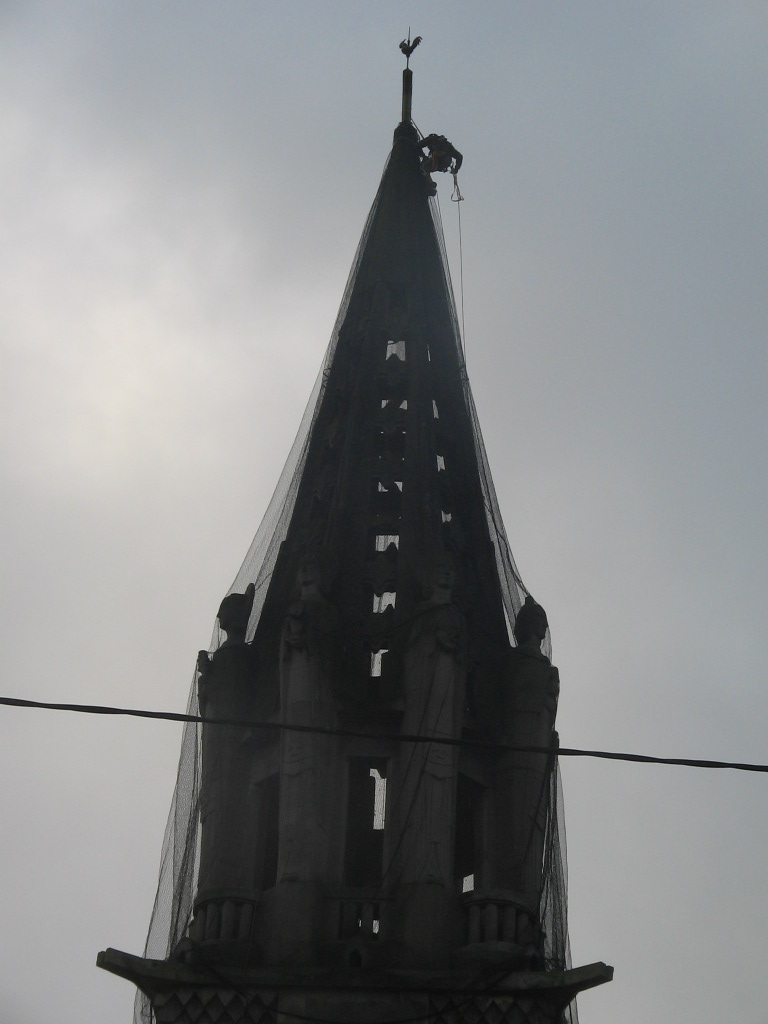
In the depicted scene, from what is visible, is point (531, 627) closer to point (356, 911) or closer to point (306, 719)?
point (306, 719)

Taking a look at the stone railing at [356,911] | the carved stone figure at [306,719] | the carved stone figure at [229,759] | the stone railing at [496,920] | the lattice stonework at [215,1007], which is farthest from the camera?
the carved stone figure at [229,759]

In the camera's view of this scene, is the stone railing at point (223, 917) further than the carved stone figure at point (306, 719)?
No

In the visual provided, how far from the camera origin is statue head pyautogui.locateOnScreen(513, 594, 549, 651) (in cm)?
3191

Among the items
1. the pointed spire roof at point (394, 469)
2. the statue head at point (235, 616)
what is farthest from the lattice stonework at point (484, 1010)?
the statue head at point (235, 616)

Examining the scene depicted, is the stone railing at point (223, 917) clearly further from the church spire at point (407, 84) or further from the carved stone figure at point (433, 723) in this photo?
the church spire at point (407, 84)

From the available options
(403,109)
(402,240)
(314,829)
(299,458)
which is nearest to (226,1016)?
(314,829)

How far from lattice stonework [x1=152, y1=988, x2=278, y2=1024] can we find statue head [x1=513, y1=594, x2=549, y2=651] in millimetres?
8974

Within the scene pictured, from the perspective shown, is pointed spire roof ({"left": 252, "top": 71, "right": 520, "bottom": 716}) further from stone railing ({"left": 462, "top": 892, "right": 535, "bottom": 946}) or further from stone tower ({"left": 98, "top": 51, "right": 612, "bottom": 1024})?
stone railing ({"left": 462, "top": 892, "right": 535, "bottom": 946})

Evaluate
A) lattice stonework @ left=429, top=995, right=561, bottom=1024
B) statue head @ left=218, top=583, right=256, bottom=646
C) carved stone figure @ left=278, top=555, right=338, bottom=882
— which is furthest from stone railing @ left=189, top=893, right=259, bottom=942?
statue head @ left=218, top=583, right=256, bottom=646

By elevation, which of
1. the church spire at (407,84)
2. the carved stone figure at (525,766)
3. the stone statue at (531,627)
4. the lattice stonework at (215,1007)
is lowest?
the lattice stonework at (215,1007)

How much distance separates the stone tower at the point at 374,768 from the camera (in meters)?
26.2

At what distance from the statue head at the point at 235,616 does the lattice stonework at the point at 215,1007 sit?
7.54 metres

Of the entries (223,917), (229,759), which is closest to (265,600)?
(229,759)

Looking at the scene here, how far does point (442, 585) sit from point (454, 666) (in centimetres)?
177
